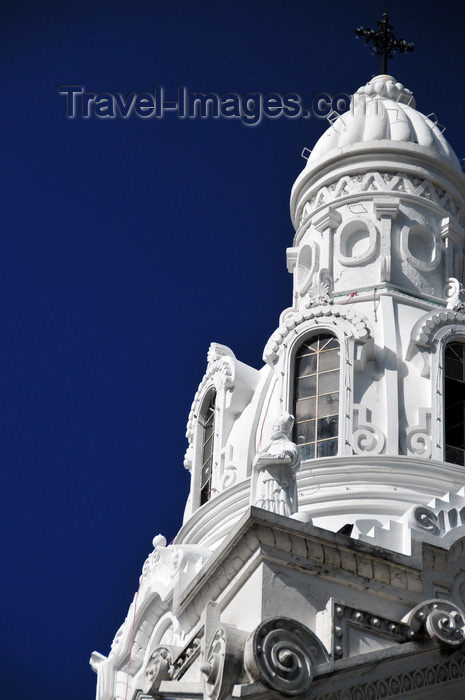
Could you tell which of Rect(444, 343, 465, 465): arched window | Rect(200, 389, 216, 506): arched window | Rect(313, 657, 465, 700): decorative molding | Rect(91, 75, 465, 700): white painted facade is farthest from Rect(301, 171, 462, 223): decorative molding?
Rect(313, 657, 465, 700): decorative molding

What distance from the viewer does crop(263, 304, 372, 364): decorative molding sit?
37.8m

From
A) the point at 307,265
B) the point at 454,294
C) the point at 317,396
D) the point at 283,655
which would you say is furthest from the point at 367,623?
the point at 307,265

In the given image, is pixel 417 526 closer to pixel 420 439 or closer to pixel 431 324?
pixel 420 439

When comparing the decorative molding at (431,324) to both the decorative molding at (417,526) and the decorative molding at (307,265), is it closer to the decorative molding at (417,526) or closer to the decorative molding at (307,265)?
the decorative molding at (307,265)

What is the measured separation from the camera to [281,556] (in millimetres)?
28906

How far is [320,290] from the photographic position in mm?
39625

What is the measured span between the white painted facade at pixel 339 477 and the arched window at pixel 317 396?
4 cm

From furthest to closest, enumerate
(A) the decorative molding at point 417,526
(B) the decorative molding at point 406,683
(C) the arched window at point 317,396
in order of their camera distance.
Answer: (C) the arched window at point 317,396, (A) the decorative molding at point 417,526, (B) the decorative molding at point 406,683

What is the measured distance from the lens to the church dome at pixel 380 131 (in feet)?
140

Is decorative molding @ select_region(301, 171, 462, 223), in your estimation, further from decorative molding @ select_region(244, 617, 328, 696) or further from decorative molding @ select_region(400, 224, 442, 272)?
decorative molding @ select_region(244, 617, 328, 696)

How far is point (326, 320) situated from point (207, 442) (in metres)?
4.67

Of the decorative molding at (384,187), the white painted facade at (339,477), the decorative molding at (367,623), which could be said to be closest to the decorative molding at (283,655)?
the white painted facade at (339,477)

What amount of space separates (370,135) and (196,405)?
25.4ft

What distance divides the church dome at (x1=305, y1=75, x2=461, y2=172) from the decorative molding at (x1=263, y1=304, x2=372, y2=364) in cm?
537
